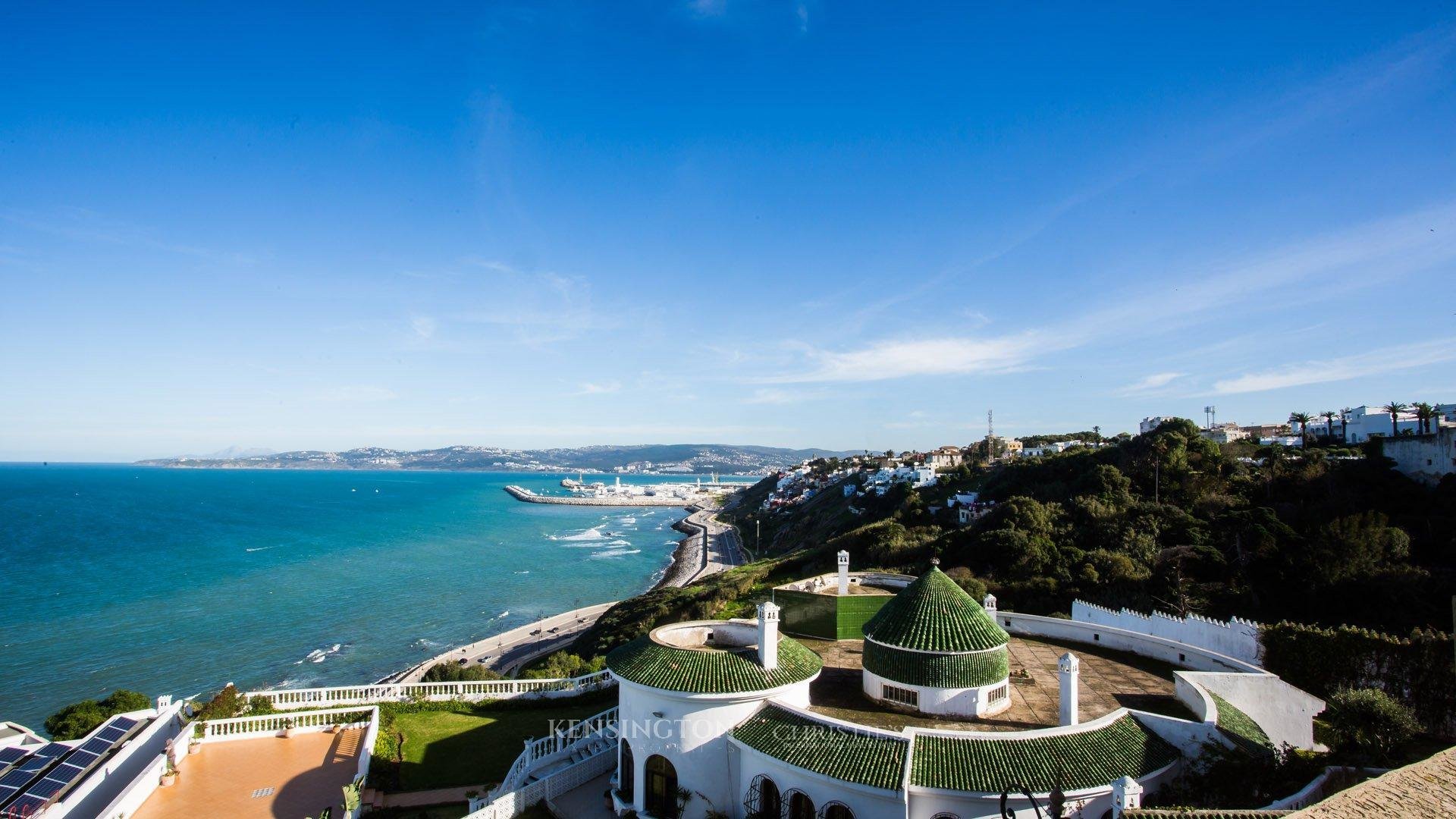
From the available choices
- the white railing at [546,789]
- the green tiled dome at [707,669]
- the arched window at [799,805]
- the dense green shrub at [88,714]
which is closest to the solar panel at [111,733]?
the dense green shrub at [88,714]

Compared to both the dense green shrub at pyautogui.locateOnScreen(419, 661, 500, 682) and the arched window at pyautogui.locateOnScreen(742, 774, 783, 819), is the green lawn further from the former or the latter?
the arched window at pyautogui.locateOnScreen(742, 774, 783, 819)

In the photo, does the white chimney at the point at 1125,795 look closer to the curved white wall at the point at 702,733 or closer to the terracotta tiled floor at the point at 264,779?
the curved white wall at the point at 702,733

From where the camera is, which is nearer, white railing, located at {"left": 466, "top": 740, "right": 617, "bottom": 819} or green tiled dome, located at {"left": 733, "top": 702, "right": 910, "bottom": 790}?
green tiled dome, located at {"left": 733, "top": 702, "right": 910, "bottom": 790}

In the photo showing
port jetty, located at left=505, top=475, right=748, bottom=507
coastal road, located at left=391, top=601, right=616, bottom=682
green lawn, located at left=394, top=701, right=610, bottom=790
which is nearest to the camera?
green lawn, located at left=394, top=701, right=610, bottom=790

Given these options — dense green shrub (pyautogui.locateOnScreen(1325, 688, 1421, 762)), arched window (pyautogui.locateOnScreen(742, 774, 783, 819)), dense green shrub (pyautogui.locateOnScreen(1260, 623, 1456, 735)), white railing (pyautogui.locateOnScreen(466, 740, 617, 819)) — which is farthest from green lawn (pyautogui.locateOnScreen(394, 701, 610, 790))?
dense green shrub (pyautogui.locateOnScreen(1260, 623, 1456, 735))

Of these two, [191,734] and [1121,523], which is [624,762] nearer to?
[191,734]
